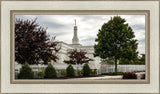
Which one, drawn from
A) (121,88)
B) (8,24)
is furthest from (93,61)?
(8,24)

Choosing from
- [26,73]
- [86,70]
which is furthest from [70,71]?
[26,73]

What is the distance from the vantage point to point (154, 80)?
5.43 meters

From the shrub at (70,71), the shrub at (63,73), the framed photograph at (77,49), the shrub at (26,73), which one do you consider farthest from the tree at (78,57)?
the shrub at (26,73)

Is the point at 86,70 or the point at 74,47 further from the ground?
the point at 74,47

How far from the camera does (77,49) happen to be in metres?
→ 9.34

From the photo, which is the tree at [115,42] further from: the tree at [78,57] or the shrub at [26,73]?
the shrub at [26,73]

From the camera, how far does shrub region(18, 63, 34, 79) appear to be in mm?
6511

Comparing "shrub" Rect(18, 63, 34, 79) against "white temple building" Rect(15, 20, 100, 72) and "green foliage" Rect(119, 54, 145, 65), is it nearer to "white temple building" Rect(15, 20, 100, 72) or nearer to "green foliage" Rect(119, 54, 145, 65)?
"white temple building" Rect(15, 20, 100, 72)

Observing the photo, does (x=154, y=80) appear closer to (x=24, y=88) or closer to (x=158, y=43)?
(x=158, y=43)

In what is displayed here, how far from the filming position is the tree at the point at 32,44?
7089 millimetres

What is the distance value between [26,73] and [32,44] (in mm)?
1265

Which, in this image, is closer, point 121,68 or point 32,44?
point 32,44

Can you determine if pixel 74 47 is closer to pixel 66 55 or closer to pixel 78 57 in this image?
pixel 66 55

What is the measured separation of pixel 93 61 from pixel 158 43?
14.3 feet
